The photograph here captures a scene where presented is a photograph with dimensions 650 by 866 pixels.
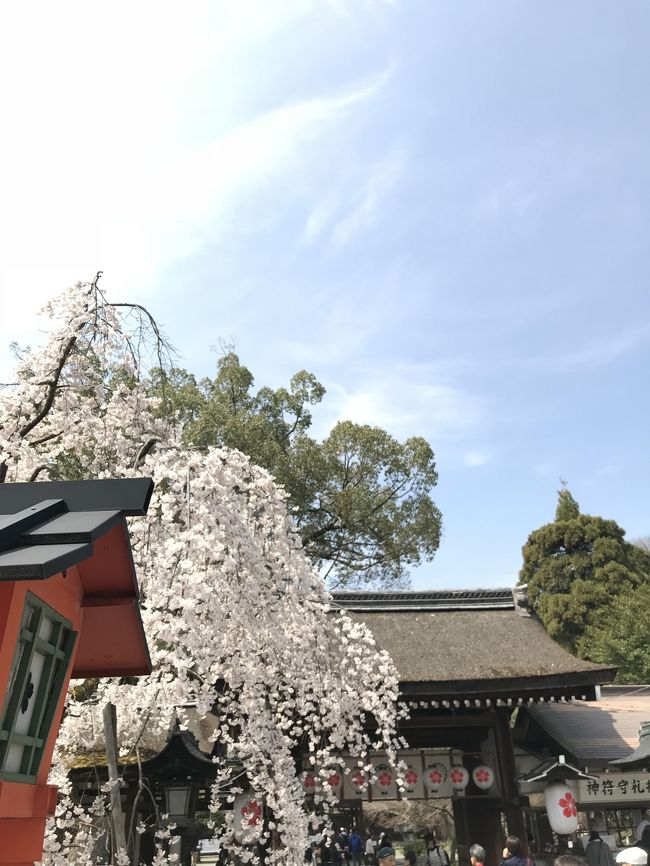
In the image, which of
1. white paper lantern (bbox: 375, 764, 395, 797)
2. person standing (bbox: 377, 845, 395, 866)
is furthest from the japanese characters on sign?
person standing (bbox: 377, 845, 395, 866)

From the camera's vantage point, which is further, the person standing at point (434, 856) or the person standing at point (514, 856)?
the person standing at point (434, 856)

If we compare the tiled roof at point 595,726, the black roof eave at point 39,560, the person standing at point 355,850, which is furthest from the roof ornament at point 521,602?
the black roof eave at point 39,560

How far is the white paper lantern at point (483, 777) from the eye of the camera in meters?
13.1

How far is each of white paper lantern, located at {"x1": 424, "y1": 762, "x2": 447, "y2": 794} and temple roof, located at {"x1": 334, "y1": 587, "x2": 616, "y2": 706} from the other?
158cm

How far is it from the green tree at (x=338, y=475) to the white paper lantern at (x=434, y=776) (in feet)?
31.6

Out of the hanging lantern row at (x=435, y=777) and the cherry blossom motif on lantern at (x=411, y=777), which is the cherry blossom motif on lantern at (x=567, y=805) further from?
the cherry blossom motif on lantern at (x=411, y=777)

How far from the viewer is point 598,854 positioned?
11.2 metres

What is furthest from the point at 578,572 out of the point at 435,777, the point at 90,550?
the point at 90,550

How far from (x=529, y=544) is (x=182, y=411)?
70.1 feet

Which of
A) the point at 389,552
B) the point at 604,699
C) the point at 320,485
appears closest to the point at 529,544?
the point at 389,552

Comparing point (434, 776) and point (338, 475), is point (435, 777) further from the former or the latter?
point (338, 475)

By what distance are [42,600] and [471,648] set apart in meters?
11.8

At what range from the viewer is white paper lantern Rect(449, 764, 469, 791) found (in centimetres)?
1316

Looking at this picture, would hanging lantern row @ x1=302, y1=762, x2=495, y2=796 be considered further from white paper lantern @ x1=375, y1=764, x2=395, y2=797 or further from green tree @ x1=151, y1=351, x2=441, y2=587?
green tree @ x1=151, y1=351, x2=441, y2=587
